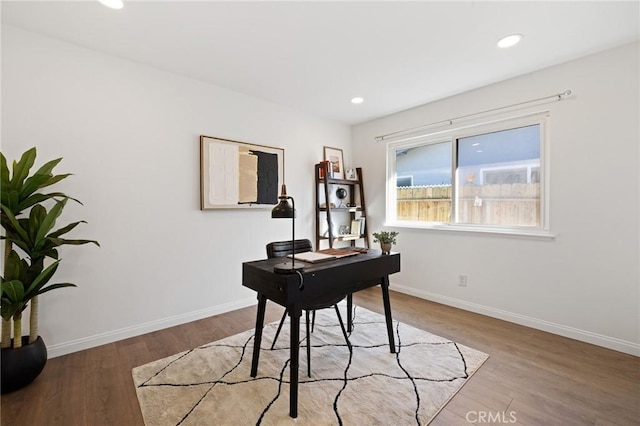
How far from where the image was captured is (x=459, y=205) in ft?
10.7

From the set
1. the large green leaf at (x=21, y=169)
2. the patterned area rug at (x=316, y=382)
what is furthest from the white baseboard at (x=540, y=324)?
the large green leaf at (x=21, y=169)

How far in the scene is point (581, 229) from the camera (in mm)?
2381

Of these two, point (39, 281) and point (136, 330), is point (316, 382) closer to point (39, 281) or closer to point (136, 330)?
point (136, 330)

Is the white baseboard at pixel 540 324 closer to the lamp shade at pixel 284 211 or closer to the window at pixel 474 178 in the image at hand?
the window at pixel 474 178

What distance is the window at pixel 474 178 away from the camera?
8.95ft

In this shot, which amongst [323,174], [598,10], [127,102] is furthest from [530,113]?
[127,102]

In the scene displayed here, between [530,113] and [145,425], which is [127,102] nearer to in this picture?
[145,425]

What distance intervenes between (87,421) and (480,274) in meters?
3.33

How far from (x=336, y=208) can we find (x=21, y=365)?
3.15 m

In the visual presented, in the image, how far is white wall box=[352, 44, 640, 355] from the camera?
7.14 feet

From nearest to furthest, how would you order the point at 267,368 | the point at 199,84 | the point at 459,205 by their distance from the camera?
the point at 267,368 < the point at 199,84 < the point at 459,205

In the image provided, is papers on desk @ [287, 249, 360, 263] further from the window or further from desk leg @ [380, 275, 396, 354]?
the window

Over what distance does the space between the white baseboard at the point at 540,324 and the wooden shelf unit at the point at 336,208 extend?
1104 millimetres
